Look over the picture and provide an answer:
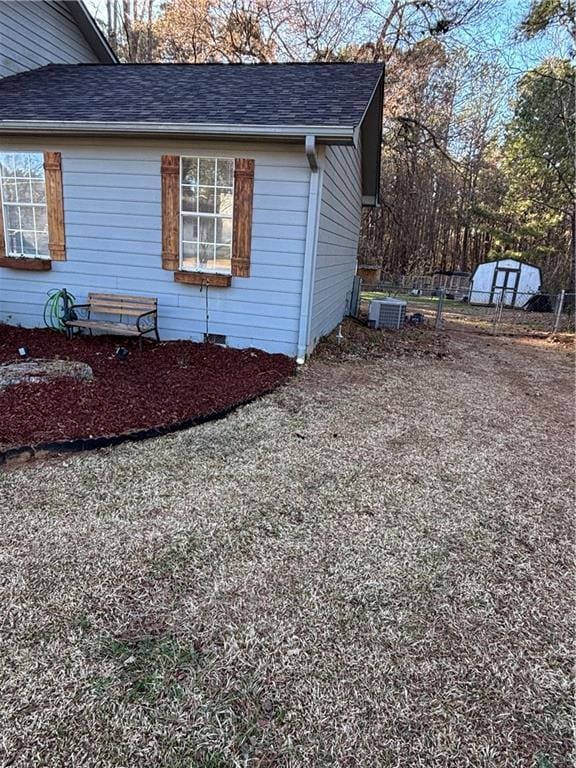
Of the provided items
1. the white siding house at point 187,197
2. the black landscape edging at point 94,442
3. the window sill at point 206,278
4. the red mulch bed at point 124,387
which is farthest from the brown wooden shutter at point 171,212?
the black landscape edging at point 94,442

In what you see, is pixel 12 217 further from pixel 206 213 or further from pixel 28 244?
pixel 206 213

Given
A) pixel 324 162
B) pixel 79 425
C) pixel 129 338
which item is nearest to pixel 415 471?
pixel 79 425

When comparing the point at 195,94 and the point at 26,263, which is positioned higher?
the point at 195,94

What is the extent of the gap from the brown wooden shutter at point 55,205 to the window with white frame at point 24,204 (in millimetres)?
133

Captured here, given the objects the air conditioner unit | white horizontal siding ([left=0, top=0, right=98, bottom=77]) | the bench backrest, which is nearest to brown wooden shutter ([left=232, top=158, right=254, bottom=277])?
the bench backrest

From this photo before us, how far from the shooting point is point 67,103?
5809 mm

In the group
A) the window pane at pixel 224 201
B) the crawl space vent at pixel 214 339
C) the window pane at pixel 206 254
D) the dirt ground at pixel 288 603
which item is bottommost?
the dirt ground at pixel 288 603

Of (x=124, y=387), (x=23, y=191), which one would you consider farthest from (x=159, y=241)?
(x=124, y=387)

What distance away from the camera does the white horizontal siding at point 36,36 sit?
683 cm

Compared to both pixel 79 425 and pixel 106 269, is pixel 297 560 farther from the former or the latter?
pixel 106 269

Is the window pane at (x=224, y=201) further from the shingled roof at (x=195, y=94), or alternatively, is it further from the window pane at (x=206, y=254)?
the shingled roof at (x=195, y=94)

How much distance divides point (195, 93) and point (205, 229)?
1983 mm

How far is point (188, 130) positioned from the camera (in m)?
4.98

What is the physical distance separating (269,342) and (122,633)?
4.24m
